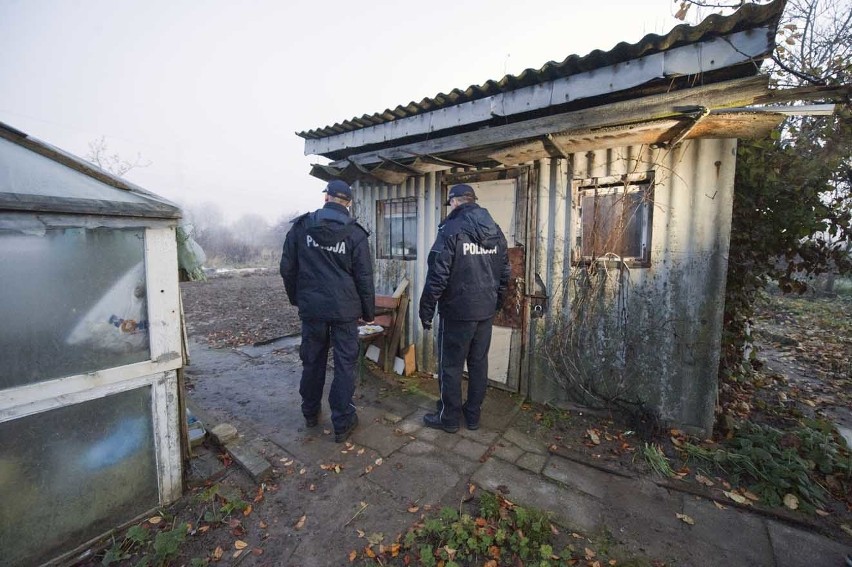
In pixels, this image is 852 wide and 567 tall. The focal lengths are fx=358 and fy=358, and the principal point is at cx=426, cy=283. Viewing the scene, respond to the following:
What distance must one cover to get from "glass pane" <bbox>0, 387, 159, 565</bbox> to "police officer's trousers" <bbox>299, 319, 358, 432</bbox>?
1427mm

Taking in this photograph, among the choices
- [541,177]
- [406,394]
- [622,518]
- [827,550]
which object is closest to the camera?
[827,550]

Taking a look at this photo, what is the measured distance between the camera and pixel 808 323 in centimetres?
972

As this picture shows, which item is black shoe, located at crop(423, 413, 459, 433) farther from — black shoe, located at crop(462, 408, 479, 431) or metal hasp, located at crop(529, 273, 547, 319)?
metal hasp, located at crop(529, 273, 547, 319)

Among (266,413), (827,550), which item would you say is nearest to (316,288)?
(266,413)

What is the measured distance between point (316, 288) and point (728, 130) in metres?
4.22

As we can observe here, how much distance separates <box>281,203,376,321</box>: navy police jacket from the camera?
3.61 meters

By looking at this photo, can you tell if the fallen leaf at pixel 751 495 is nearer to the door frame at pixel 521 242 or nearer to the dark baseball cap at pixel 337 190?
the door frame at pixel 521 242

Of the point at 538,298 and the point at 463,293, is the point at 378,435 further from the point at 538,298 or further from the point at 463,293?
the point at 538,298

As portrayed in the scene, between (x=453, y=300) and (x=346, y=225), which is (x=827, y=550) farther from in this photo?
(x=346, y=225)

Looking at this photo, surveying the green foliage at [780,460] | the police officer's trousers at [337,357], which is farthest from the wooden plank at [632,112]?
the green foliage at [780,460]

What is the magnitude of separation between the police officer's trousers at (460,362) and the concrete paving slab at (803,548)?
2449mm

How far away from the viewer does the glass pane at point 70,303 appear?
217 centimetres

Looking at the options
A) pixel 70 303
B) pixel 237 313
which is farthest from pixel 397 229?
pixel 237 313

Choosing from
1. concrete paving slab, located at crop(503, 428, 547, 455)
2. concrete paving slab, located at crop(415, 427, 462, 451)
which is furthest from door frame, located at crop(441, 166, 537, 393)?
concrete paving slab, located at crop(415, 427, 462, 451)
